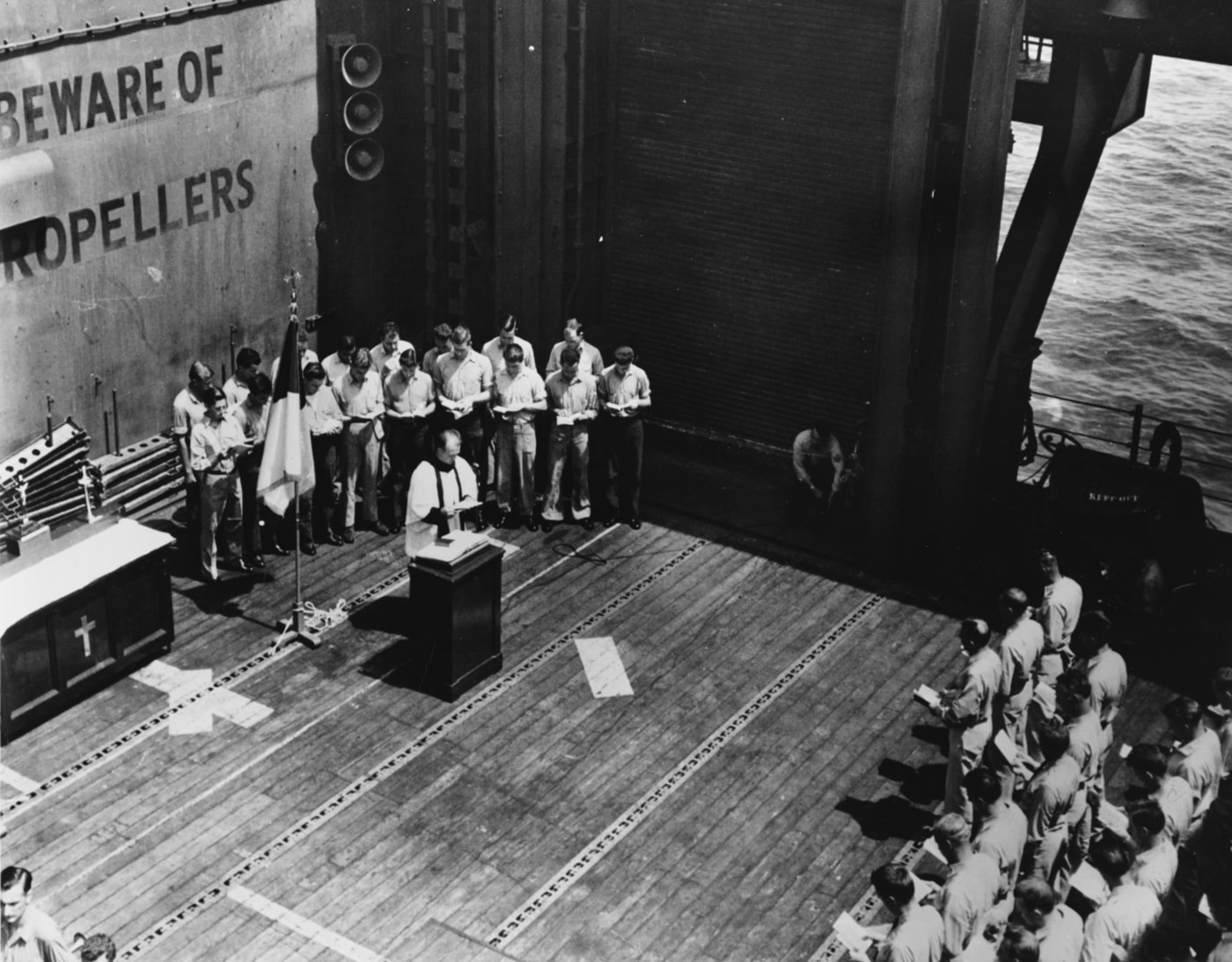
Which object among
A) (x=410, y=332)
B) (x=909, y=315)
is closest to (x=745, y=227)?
(x=909, y=315)

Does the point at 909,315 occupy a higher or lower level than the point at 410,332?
higher

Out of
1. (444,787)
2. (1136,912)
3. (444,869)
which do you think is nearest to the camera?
(1136,912)

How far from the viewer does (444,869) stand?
1283 cm

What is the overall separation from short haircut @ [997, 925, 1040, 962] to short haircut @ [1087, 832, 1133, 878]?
101 cm

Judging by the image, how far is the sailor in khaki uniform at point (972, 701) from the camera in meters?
12.6

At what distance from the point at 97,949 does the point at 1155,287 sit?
122 ft

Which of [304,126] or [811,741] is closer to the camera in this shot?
→ [811,741]

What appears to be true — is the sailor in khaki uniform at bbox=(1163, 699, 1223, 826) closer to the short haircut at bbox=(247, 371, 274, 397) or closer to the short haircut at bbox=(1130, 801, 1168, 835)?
the short haircut at bbox=(1130, 801, 1168, 835)

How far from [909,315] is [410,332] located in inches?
250

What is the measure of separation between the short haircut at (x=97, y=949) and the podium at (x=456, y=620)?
5026 millimetres

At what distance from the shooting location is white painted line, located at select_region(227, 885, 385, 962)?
11.9 m

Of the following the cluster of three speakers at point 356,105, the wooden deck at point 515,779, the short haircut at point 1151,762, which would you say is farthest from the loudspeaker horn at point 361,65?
the short haircut at point 1151,762

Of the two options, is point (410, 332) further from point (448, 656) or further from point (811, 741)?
point (811, 741)

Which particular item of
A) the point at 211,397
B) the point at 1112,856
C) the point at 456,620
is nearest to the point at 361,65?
the point at 211,397
